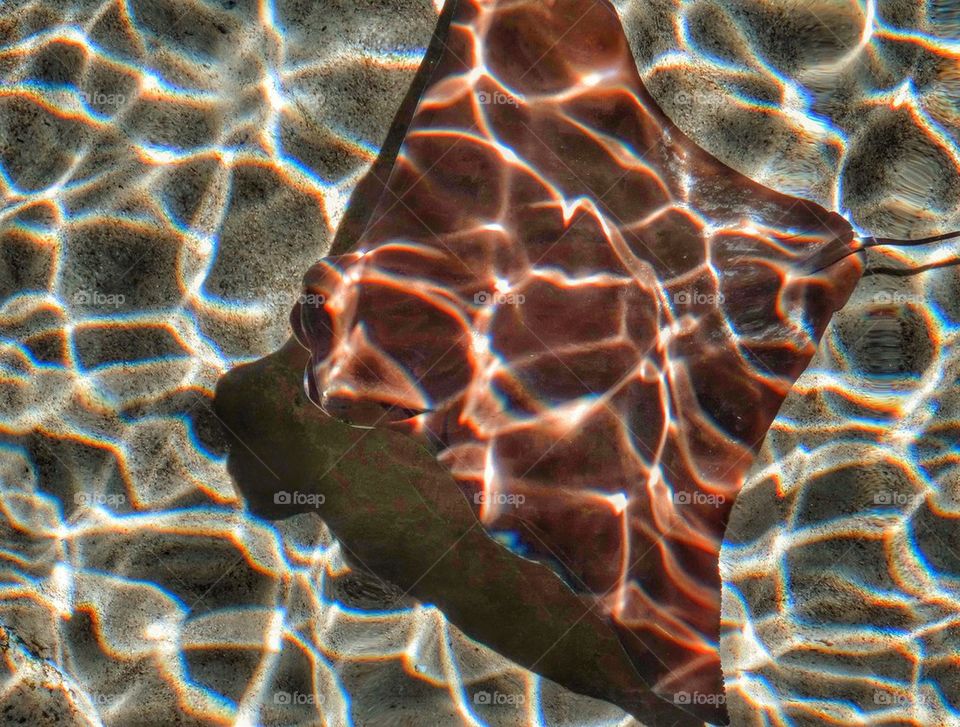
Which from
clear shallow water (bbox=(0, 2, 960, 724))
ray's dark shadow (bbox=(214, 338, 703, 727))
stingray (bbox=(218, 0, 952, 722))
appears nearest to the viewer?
stingray (bbox=(218, 0, 952, 722))

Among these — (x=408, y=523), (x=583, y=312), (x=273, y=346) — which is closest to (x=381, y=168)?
(x=273, y=346)

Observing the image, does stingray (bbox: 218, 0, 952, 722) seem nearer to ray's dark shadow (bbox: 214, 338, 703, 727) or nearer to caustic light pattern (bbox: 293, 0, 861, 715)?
caustic light pattern (bbox: 293, 0, 861, 715)

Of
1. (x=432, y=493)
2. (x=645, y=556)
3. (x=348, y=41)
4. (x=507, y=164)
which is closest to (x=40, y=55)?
(x=348, y=41)

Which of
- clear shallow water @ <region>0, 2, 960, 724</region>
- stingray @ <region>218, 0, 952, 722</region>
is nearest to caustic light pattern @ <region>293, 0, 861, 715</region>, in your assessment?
stingray @ <region>218, 0, 952, 722</region>

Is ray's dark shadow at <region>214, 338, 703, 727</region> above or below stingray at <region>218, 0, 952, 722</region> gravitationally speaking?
below

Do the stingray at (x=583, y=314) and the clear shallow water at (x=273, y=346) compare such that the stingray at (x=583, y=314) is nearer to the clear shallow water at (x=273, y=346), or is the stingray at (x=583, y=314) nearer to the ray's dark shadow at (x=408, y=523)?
the clear shallow water at (x=273, y=346)

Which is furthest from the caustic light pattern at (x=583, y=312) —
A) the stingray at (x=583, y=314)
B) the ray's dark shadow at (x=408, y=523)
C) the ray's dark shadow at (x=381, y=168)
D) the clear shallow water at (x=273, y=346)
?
the ray's dark shadow at (x=408, y=523)

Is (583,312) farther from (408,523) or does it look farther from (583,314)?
(408,523)

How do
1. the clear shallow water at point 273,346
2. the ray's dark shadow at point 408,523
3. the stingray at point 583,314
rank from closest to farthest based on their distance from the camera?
the stingray at point 583,314, the clear shallow water at point 273,346, the ray's dark shadow at point 408,523
